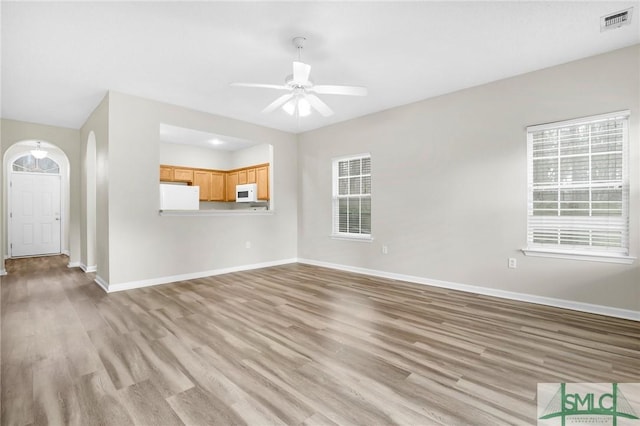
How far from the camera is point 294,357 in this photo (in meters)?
2.24

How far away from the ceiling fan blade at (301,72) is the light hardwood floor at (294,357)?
7.53 ft

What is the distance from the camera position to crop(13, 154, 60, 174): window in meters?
7.12

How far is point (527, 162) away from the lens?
3.55 meters

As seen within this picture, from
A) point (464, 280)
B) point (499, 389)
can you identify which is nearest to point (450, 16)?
point (499, 389)

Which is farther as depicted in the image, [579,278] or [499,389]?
[579,278]

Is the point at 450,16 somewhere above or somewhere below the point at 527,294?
above

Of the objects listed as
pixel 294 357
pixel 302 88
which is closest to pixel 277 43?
pixel 302 88

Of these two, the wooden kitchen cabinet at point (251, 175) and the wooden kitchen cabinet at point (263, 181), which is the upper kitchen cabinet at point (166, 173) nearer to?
the wooden kitchen cabinet at point (251, 175)

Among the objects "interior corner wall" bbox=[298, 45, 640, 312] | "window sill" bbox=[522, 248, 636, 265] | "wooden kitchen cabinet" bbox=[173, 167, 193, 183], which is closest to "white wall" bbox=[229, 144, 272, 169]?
"wooden kitchen cabinet" bbox=[173, 167, 193, 183]

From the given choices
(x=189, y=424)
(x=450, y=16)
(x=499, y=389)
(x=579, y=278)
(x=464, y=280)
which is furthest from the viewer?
(x=464, y=280)

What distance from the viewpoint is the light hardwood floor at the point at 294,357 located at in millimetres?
1652

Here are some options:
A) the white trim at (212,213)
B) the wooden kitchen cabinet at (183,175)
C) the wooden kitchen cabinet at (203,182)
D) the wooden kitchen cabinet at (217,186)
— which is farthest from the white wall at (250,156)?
the white trim at (212,213)

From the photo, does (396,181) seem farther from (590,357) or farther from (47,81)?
(47,81)

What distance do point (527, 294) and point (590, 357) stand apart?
4.65 ft
